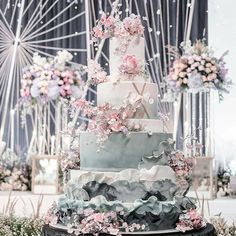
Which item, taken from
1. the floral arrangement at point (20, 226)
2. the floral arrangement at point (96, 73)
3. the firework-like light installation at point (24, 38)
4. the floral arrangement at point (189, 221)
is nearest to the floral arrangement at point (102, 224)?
the floral arrangement at point (189, 221)

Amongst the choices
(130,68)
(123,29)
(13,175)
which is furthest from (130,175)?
(13,175)

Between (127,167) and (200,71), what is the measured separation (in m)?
2.64

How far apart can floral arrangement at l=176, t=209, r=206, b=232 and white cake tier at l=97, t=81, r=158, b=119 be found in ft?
2.05

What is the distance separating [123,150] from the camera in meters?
3.62

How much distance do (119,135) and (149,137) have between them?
0.58ft

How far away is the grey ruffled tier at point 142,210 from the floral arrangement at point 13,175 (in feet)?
8.95

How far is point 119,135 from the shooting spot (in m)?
3.62

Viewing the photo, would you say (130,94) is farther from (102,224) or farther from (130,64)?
(102,224)

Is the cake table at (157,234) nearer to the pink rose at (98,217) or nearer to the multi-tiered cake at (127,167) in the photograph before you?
the multi-tiered cake at (127,167)

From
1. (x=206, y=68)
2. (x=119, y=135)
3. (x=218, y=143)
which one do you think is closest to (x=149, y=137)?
(x=119, y=135)

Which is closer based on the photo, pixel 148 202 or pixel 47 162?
pixel 148 202

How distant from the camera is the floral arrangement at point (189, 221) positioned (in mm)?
3526

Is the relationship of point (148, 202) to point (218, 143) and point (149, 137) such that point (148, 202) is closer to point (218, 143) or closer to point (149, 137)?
point (149, 137)

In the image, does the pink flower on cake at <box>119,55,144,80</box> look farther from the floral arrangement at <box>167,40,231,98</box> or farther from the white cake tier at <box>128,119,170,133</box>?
the floral arrangement at <box>167,40,231,98</box>
